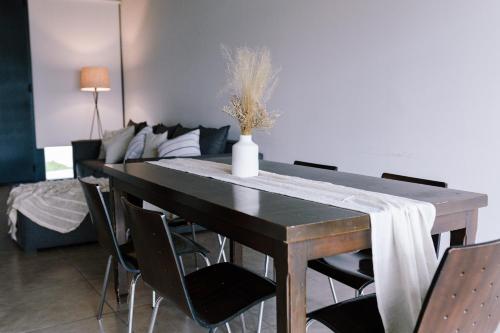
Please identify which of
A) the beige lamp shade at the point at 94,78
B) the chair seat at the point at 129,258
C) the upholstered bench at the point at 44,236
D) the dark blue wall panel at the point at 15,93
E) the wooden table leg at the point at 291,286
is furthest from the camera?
the dark blue wall panel at the point at 15,93

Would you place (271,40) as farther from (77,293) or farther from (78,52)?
(78,52)

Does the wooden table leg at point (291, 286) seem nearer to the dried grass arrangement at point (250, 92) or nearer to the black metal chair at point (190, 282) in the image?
the black metal chair at point (190, 282)

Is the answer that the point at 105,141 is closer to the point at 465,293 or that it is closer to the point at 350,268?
Answer: the point at 350,268

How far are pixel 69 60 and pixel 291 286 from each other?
7.07 meters

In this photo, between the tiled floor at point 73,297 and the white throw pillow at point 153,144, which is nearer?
the tiled floor at point 73,297

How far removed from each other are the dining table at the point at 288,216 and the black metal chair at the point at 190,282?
21cm

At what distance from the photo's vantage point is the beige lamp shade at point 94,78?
718cm

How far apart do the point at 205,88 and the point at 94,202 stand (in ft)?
11.3

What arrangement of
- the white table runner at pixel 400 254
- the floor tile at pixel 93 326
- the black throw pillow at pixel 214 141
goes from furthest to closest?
the black throw pillow at pixel 214 141 → the floor tile at pixel 93 326 → the white table runner at pixel 400 254

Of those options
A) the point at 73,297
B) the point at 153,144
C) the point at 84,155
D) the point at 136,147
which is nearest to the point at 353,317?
the point at 73,297

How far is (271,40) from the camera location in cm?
449

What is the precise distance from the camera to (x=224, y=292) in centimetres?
199

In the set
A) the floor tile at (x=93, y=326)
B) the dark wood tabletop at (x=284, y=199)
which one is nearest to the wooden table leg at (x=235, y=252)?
the dark wood tabletop at (x=284, y=199)

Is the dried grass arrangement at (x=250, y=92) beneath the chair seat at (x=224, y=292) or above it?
above
